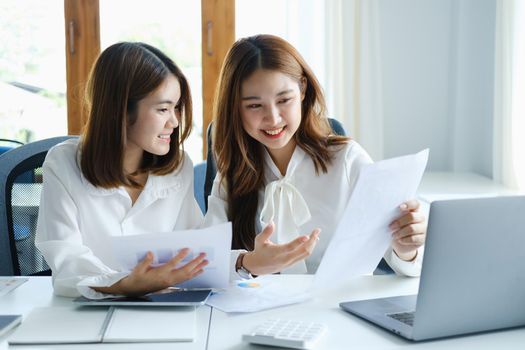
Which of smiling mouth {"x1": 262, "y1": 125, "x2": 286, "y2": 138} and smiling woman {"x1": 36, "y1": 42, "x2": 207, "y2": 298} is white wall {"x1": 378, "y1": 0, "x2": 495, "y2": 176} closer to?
smiling mouth {"x1": 262, "y1": 125, "x2": 286, "y2": 138}

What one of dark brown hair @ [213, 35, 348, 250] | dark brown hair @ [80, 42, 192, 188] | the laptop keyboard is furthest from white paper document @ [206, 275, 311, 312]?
dark brown hair @ [80, 42, 192, 188]

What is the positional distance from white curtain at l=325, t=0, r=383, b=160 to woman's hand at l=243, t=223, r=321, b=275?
266cm

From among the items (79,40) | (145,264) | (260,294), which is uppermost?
(79,40)

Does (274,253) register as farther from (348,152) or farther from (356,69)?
(356,69)

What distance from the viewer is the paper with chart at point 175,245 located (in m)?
1.33

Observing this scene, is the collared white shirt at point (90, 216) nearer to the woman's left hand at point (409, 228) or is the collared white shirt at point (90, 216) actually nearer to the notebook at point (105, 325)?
the notebook at point (105, 325)

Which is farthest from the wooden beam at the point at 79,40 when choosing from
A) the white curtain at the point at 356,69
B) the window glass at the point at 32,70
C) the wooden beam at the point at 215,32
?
the white curtain at the point at 356,69

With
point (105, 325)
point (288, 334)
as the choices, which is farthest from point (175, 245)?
point (288, 334)

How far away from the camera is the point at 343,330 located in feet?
4.11

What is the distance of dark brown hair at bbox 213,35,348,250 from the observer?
6.02ft

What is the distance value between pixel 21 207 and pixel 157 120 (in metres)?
0.45

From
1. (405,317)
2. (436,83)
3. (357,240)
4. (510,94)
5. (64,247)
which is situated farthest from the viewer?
(436,83)

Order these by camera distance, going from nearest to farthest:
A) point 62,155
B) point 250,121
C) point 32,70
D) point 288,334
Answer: point 288,334 → point 62,155 → point 250,121 → point 32,70

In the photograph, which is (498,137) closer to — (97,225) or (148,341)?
(97,225)
